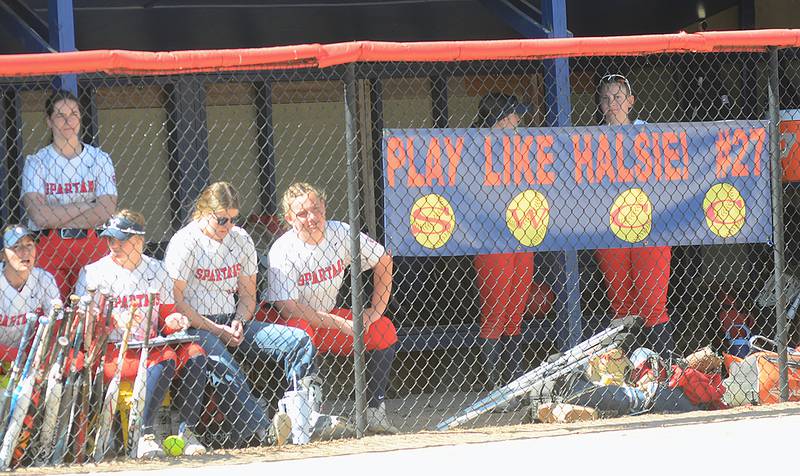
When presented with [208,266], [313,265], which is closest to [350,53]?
[313,265]

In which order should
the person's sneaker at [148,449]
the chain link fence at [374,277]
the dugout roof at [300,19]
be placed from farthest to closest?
the dugout roof at [300,19] < the chain link fence at [374,277] < the person's sneaker at [148,449]

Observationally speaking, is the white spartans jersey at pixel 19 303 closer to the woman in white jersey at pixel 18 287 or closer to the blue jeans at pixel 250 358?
the woman in white jersey at pixel 18 287

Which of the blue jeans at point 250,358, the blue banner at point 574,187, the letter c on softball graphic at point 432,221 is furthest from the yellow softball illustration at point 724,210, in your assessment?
the blue jeans at point 250,358

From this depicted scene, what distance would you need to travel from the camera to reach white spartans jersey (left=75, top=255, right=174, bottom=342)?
5.78 metres

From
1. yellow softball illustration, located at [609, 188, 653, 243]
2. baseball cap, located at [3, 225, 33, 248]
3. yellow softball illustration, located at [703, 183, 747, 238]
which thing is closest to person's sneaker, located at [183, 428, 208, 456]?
baseball cap, located at [3, 225, 33, 248]

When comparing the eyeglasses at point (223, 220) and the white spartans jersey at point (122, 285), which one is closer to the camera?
the white spartans jersey at point (122, 285)

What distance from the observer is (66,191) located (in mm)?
6172

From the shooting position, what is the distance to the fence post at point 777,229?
240 inches

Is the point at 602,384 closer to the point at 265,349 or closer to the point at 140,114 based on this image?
the point at 265,349

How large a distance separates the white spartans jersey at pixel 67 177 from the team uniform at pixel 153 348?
18.8 inches

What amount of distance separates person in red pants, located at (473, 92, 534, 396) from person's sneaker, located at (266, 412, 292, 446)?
147cm

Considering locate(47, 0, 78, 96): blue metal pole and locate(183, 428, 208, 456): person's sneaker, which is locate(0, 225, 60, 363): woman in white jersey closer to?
locate(183, 428, 208, 456): person's sneaker

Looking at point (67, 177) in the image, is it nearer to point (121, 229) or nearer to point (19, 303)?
point (121, 229)

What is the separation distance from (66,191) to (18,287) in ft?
2.02
